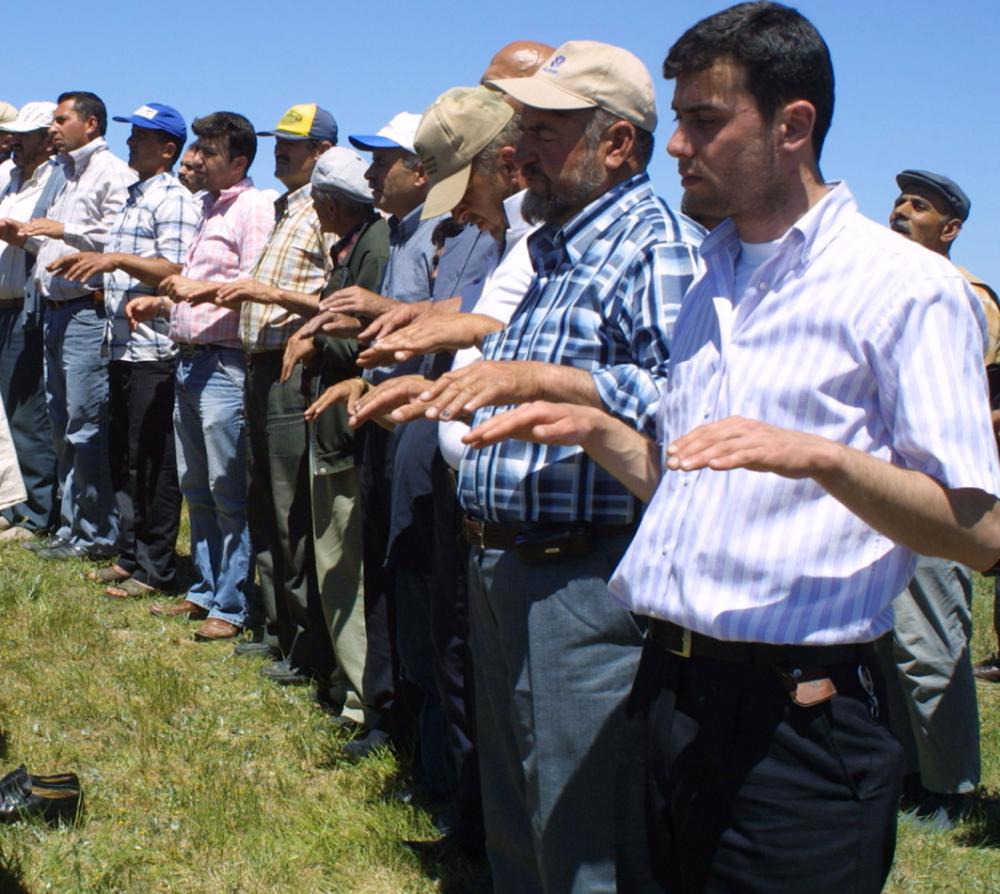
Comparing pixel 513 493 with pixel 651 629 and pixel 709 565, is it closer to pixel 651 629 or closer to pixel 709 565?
pixel 651 629

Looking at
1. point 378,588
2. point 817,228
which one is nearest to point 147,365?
point 378,588

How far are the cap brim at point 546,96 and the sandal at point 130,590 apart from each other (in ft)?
17.1

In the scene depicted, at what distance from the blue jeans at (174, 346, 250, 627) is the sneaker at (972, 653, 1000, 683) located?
3568 millimetres

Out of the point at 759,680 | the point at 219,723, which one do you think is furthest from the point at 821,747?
the point at 219,723

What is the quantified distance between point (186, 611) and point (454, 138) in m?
4.12

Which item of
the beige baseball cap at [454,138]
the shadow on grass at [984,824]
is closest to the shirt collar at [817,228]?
the beige baseball cap at [454,138]

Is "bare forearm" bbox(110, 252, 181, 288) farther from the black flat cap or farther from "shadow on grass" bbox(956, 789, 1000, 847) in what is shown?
"shadow on grass" bbox(956, 789, 1000, 847)

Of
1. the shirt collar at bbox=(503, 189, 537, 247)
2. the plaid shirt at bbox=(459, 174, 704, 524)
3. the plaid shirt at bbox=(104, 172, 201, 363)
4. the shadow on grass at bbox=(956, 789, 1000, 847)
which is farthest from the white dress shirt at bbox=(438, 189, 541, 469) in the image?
the plaid shirt at bbox=(104, 172, 201, 363)

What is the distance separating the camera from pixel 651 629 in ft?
7.79

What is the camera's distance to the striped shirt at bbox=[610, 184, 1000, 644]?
77.6 inches

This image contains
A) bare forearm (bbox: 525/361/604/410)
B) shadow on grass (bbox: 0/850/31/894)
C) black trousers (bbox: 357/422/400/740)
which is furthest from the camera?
black trousers (bbox: 357/422/400/740)

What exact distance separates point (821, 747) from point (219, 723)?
12.0 feet

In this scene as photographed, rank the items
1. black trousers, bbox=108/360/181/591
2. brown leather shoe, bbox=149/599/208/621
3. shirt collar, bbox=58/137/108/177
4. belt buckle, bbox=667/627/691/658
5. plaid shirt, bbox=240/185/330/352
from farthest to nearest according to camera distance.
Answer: shirt collar, bbox=58/137/108/177
black trousers, bbox=108/360/181/591
brown leather shoe, bbox=149/599/208/621
plaid shirt, bbox=240/185/330/352
belt buckle, bbox=667/627/691/658

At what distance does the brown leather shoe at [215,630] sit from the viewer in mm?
6691
